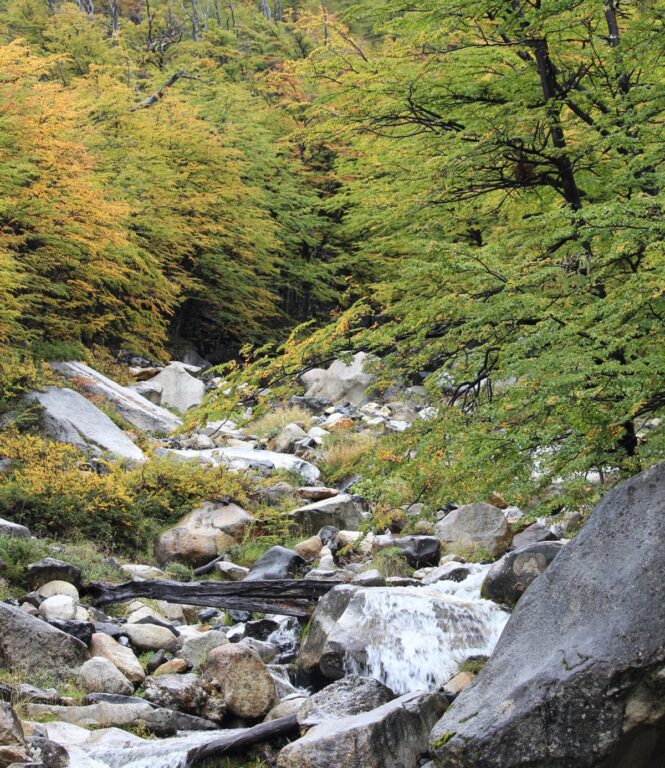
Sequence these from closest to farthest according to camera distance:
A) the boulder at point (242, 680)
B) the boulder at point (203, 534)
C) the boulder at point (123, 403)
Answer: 1. the boulder at point (242, 680)
2. the boulder at point (203, 534)
3. the boulder at point (123, 403)

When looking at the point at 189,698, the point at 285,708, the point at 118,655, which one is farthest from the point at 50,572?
the point at 285,708

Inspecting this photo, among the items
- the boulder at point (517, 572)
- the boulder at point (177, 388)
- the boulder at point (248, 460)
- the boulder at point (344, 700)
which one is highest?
the boulder at point (344, 700)

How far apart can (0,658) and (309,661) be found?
97.5 inches

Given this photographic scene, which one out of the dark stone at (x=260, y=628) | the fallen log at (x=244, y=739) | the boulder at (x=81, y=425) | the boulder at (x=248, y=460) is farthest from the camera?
the boulder at (x=248, y=460)

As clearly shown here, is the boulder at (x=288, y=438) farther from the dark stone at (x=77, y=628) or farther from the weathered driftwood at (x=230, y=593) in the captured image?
the dark stone at (x=77, y=628)

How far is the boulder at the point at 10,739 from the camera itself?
4.21m

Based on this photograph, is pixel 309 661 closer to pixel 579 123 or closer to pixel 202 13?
pixel 579 123

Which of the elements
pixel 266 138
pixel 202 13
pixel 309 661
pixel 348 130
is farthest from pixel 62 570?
pixel 202 13

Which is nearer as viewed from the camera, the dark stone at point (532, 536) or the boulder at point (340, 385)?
the dark stone at point (532, 536)

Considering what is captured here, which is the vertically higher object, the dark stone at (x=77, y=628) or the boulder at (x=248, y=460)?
the dark stone at (x=77, y=628)

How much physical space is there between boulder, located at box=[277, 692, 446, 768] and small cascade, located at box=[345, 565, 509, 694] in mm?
1405

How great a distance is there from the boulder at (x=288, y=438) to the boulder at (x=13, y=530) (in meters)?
6.38

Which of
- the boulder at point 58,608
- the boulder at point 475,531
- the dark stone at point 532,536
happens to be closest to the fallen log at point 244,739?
the boulder at point 58,608

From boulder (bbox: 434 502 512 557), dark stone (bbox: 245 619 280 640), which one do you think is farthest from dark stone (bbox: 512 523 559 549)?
dark stone (bbox: 245 619 280 640)
